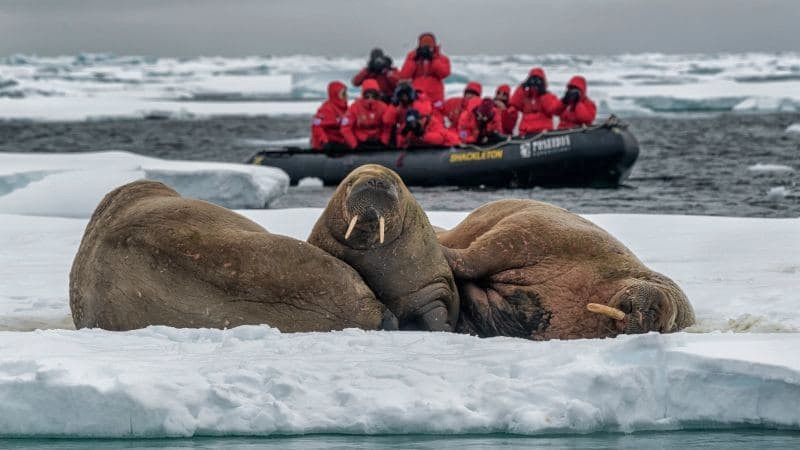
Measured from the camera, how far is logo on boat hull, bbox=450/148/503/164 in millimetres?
15016

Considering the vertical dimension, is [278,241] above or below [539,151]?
above

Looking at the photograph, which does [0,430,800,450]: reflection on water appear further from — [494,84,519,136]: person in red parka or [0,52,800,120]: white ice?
[0,52,800,120]: white ice

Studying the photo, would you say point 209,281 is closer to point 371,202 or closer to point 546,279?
point 371,202

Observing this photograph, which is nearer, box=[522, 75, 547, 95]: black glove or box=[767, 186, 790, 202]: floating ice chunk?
box=[767, 186, 790, 202]: floating ice chunk

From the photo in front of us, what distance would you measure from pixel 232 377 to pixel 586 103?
41.3ft

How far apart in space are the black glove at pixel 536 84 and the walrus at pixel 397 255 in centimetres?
1066

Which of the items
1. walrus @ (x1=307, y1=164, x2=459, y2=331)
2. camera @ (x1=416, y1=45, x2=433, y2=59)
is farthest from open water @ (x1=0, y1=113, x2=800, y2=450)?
camera @ (x1=416, y1=45, x2=433, y2=59)

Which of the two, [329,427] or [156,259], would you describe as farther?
[156,259]

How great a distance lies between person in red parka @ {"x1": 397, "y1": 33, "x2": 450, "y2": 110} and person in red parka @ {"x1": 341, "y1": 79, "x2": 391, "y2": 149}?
1193 millimetres

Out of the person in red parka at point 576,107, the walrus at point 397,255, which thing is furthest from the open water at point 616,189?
the walrus at point 397,255

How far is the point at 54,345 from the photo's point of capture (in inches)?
173

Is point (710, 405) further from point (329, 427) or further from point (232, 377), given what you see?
point (232, 377)

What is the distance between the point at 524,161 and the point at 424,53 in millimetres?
2499

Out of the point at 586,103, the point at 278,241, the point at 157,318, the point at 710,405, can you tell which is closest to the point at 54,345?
the point at 157,318
